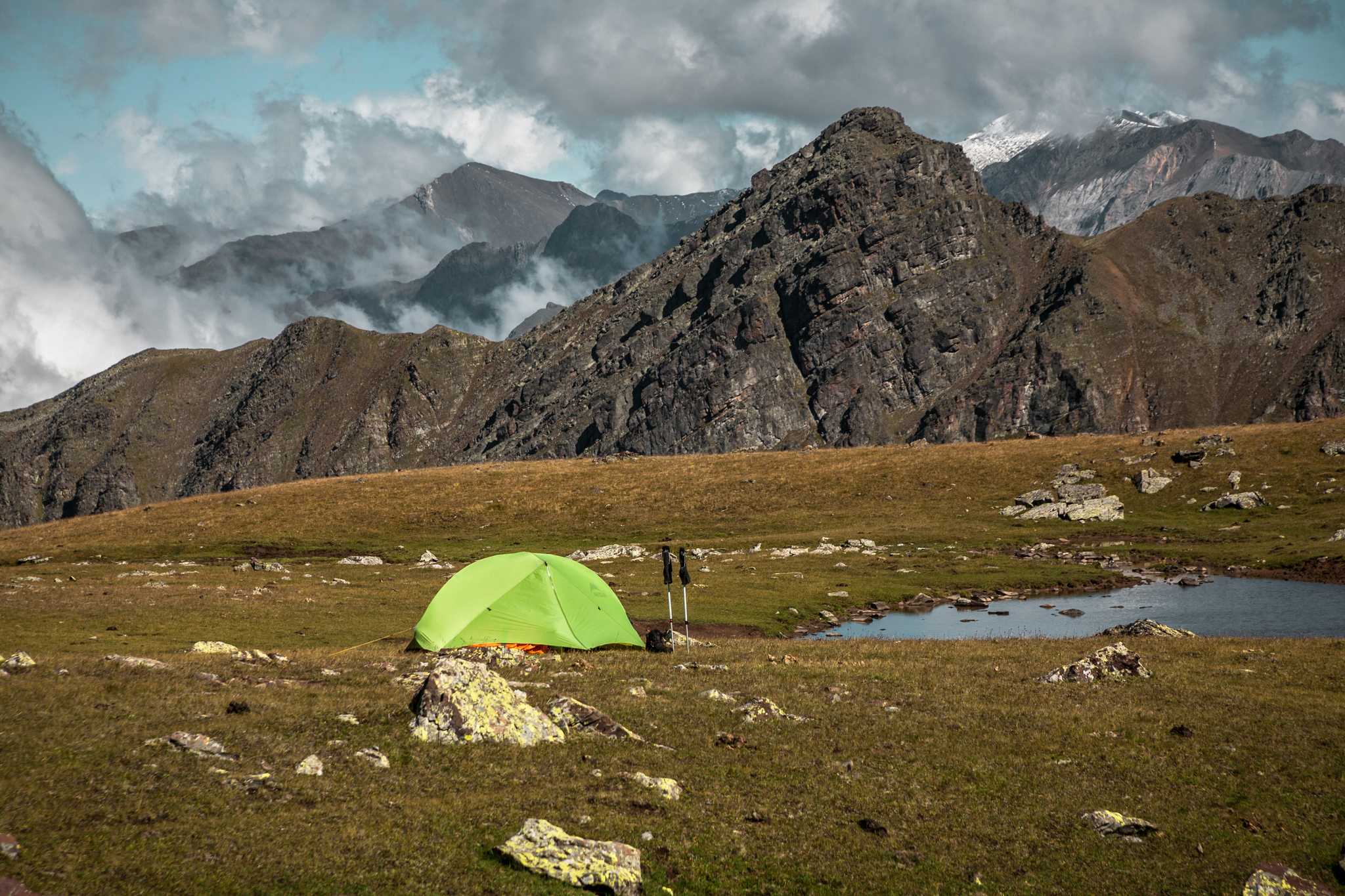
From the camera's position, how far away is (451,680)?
17703 millimetres

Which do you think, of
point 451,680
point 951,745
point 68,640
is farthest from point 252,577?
point 951,745

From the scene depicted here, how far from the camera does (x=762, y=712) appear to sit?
19.9m

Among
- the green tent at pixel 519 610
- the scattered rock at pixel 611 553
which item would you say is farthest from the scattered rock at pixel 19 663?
the scattered rock at pixel 611 553

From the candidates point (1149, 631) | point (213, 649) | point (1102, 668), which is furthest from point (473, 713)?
point (1149, 631)

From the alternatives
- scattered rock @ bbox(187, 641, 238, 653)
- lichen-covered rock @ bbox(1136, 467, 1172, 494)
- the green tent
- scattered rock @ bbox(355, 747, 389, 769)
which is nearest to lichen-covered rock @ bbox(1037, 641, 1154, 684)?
the green tent

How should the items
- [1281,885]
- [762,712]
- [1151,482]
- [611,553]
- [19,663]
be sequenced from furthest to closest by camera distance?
[1151,482], [611,553], [762,712], [19,663], [1281,885]

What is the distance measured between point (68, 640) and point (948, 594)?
4187 cm

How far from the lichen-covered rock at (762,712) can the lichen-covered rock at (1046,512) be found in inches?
2121

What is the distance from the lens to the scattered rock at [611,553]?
200 ft

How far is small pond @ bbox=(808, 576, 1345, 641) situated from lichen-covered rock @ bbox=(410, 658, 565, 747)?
21209mm

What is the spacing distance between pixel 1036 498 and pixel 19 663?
6886cm

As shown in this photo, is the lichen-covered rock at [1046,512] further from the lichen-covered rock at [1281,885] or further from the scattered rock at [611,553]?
the lichen-covered rock at [1281,885]

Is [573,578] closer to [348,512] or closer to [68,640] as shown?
[68,640]

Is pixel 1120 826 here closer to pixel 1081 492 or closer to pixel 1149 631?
pixel 1149 631
